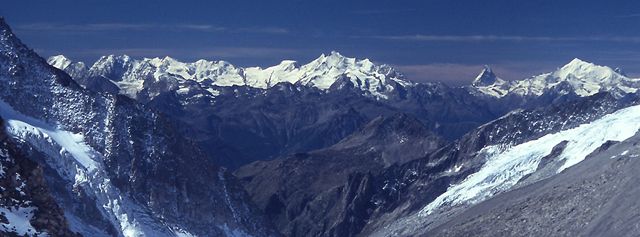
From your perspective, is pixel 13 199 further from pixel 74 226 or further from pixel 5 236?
pixel 74 226

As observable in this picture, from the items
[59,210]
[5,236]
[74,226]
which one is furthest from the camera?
[74,226]

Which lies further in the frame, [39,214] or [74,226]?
[74,226]

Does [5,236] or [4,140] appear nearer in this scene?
[5,236]

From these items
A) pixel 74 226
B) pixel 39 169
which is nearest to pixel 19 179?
pixel 39 169

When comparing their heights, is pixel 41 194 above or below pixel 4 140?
below

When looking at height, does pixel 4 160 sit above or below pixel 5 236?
above

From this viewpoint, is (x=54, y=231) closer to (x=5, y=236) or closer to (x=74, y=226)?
(x=5, y=236)

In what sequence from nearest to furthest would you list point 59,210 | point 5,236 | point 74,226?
point 5,236 → point 59,210 → point 74,226

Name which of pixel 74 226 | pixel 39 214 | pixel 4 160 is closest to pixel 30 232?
pixel 39 214
